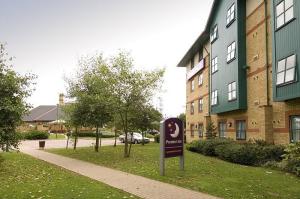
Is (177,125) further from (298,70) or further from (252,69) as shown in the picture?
(252,69)

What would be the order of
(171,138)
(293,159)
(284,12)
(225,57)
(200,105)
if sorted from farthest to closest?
(200,105) → (225,57) → (284,12) → (171,138) → (293,159)

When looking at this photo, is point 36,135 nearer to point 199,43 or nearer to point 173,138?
point 199,43

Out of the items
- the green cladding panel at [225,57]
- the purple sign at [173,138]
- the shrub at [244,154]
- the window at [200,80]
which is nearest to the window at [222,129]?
the green cladding panel at [225,57]

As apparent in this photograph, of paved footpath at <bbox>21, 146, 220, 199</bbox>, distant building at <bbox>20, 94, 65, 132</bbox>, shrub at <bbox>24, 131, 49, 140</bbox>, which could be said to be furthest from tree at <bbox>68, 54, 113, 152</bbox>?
distant building at <bbox>20, 94, 65, 132</bbox>

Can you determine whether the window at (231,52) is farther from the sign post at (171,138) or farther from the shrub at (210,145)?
the sign post at (171,138)

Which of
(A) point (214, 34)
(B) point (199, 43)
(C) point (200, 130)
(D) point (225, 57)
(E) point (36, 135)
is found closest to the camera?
(D) point (225, 57)

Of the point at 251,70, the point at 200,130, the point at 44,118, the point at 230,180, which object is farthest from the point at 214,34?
the point at 44,118

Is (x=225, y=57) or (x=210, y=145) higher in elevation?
(x=225, y=57)

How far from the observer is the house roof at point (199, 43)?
29.3 meters

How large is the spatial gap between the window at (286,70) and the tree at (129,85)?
7272 millimetres

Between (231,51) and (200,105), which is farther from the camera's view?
(200,105)

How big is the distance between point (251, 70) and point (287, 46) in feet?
18.0

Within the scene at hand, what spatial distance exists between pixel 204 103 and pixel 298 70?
679 inches

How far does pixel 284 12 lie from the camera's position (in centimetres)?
1738
